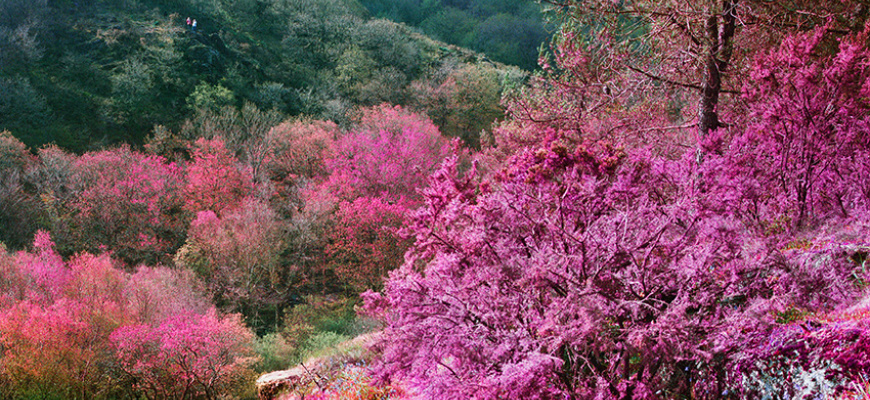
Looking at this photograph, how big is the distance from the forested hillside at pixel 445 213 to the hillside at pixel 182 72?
23cm

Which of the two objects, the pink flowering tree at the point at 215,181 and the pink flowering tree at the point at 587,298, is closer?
the pink flowering tree at the point at 587,298

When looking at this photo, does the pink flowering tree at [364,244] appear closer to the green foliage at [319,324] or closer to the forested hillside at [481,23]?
the green foliage at [319,324]

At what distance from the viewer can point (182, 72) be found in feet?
134

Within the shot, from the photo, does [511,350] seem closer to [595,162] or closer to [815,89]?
[595,162]

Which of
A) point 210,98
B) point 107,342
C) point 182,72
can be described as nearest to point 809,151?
point 107,342

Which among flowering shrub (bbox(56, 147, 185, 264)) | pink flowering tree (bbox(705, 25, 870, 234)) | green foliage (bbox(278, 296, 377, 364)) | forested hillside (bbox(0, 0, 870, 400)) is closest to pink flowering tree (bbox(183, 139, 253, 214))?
forested hillside (bbox(0, 0, 870, 400))

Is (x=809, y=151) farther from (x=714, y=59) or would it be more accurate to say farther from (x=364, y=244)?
(x=364, y=244)

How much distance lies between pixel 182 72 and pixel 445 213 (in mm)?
41795

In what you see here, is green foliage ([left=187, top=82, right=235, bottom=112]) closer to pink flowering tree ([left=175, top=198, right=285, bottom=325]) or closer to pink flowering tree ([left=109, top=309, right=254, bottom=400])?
pink flowering tree ([left=175, top=198, right=285, bottom=325])

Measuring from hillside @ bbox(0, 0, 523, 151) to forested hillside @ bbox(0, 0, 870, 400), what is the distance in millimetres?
225

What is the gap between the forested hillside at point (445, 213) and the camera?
3.63 metres

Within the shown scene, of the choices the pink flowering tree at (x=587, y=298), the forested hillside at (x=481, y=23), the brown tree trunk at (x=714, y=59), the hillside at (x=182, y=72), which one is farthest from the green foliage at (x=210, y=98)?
the pink flowering tree at (x=587, y=298)

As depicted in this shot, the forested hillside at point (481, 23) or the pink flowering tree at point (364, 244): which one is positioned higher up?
the forested hillside at point (481, 23)

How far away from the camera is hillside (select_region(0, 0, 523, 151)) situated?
3684 centimetres
